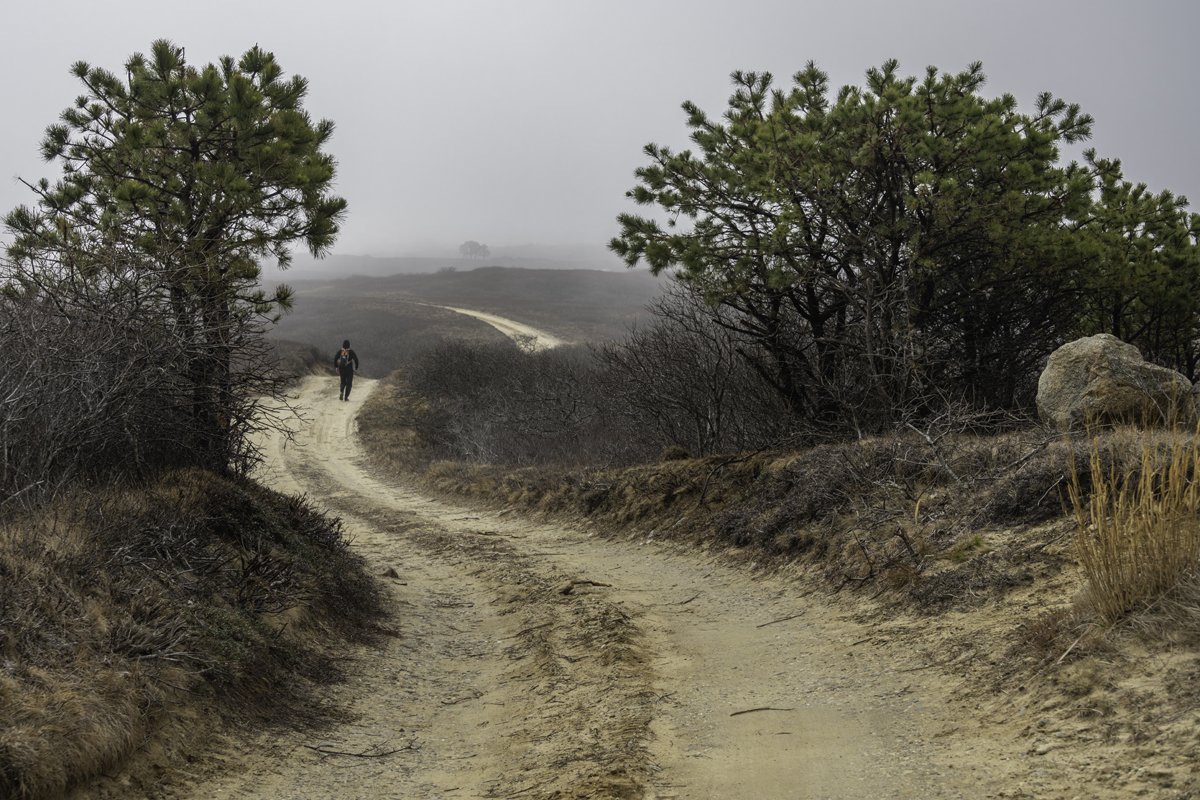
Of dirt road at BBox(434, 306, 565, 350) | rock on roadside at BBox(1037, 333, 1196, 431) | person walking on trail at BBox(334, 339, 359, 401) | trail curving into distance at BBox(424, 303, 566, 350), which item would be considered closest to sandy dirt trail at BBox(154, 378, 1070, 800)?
rock on roadside at BBox(1037, 333, 1196, 431)

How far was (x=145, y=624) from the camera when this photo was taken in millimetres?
5438

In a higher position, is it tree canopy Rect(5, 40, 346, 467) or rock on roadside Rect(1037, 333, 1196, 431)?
tree canopy Rect(5, 40, 346, 467)

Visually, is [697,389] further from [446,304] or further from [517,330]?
[446,304]

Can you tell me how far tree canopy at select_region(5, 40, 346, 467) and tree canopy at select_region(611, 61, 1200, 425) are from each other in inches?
199

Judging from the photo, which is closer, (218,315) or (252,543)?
(252,543)

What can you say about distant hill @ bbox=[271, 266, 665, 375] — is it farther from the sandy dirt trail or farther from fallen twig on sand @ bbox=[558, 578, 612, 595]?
the sandy dirt trail

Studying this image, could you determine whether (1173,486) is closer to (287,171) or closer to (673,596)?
(673,596)

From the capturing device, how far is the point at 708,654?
702cm

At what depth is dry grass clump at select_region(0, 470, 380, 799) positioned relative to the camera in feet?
13.6

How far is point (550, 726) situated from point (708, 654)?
1.79 meters

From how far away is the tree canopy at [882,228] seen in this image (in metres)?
12.8

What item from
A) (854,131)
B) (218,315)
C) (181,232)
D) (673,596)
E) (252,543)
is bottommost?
(673,596)

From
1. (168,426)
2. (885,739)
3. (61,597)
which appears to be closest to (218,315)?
(168,426)

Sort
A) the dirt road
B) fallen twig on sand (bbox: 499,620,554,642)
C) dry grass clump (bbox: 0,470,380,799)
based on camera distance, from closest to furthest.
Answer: dry grass clump (bbox: 0,470,380,799), fallen twig on sand (bbox: 499,620,554,642), the dirt road
